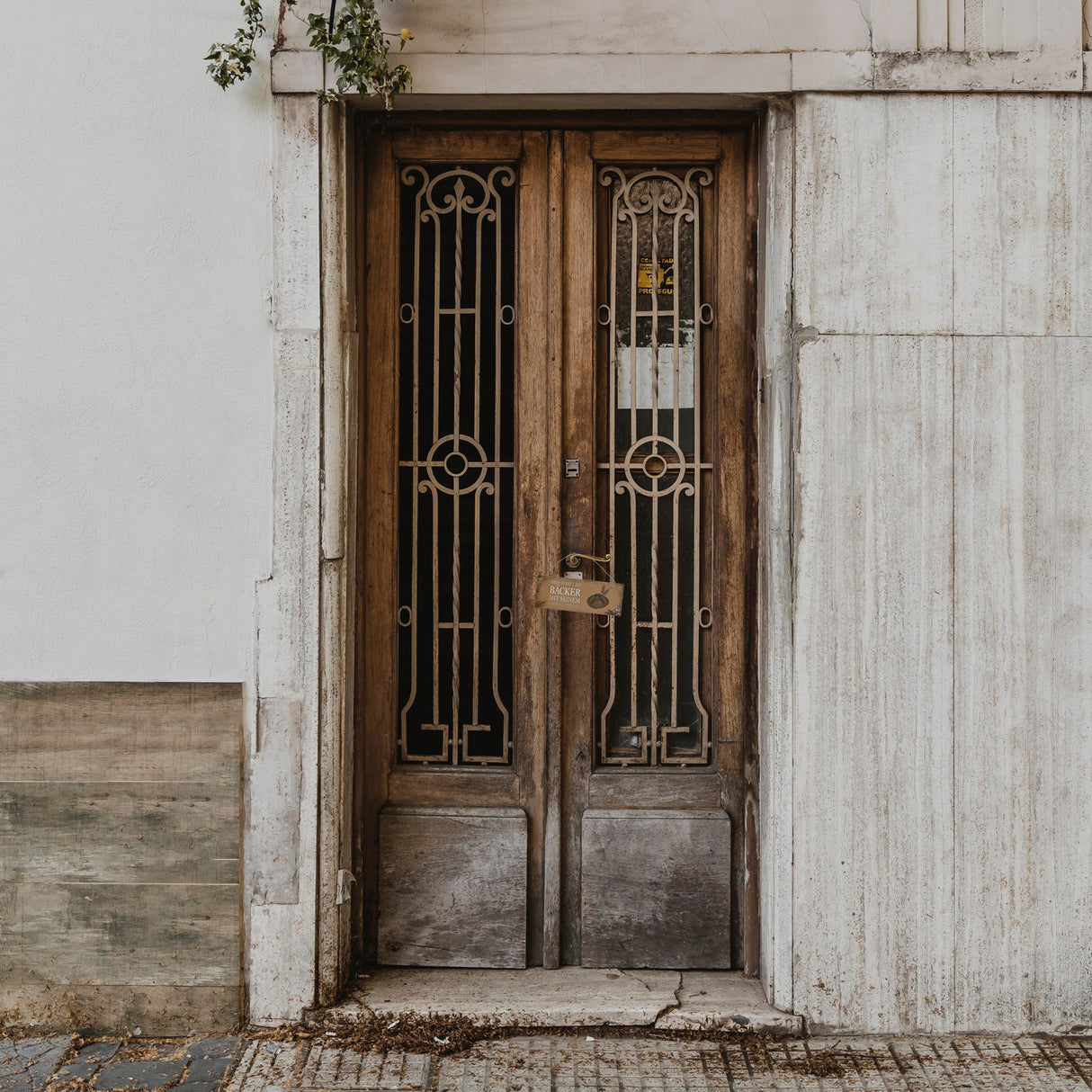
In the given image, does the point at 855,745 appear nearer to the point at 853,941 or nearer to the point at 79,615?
the point at 853,941

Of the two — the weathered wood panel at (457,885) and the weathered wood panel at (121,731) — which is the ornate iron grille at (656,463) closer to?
the weathered wood panel at (457,885)

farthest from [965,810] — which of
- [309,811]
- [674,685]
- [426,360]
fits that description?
[426,360]

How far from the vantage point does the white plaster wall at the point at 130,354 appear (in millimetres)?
3217

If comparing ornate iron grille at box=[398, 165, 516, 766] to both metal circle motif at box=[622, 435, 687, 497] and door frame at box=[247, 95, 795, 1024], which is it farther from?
metal circle motif at box=[622, 435, 687, 497]

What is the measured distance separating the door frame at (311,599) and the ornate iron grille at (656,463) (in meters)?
0.32

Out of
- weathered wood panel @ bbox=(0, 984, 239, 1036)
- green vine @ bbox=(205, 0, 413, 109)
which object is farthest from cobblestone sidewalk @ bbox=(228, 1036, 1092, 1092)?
green vine @ bbox=(205, 0, 413, 109)

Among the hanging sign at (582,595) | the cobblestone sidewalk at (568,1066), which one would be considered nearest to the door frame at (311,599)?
the cobblestone sidewalk at (568,1066)

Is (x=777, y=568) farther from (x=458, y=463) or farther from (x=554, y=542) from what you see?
(x=458, y=463)

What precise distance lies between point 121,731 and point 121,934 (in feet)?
2.31

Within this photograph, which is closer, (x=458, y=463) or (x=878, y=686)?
(x=878, y=686)

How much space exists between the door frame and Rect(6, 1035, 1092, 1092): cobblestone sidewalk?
218 millimetres

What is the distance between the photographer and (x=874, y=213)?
10.5 ft

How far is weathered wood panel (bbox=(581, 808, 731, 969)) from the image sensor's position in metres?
3.47

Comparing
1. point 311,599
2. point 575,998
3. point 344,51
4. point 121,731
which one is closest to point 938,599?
point 575,998
